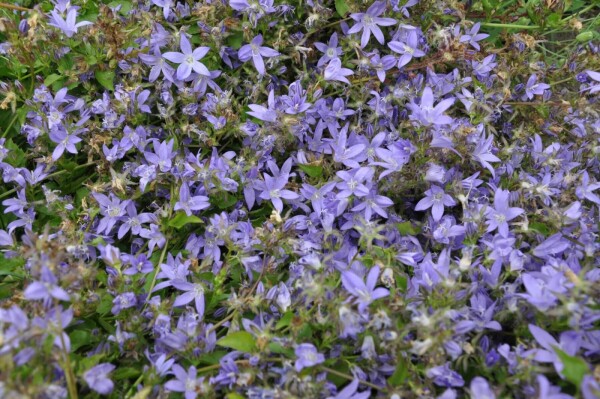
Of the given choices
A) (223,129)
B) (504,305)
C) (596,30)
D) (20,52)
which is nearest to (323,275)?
(504,305)

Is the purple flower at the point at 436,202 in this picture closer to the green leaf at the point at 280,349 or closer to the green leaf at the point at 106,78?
the green leaf at the point at 280,349

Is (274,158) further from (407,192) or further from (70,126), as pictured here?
(70,126)

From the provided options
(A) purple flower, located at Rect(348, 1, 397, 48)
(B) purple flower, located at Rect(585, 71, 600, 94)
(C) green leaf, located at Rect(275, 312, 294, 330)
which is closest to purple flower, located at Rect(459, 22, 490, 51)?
(A) purple flower, located at Rect(348, 1, 397, 48)

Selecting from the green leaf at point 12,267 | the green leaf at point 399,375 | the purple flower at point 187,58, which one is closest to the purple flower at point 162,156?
the purple flower at point 187,58

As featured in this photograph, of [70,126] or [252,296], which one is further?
[70,126]

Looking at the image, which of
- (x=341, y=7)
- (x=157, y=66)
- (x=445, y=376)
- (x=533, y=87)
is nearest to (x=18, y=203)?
(x=157, y=66)
